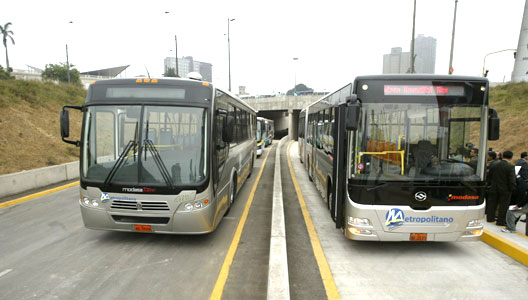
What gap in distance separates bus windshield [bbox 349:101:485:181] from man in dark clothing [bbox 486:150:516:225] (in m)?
1.49

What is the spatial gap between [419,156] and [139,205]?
4.91 meters

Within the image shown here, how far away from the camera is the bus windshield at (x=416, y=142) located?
16.8 ft

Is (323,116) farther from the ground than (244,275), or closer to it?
farther from the ground

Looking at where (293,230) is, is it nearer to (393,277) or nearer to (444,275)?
(393,277)

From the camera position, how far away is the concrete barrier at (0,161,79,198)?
959 centimetres

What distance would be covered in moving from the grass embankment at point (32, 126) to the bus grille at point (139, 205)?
31.3 feet

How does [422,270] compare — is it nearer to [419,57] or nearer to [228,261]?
[228,261]

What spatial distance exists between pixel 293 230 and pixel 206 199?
237 cm

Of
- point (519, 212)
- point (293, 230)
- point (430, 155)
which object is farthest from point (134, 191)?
point (519, 212)

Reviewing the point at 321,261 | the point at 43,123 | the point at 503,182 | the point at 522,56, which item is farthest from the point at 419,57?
the point at 43,123

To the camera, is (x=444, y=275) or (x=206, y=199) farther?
(x=206, y=199)

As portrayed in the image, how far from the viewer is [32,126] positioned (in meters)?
17.5

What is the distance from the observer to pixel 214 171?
A: 5770 mm

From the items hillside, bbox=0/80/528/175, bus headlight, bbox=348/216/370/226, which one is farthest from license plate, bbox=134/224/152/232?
hillside, bbox=0/80/528/175
